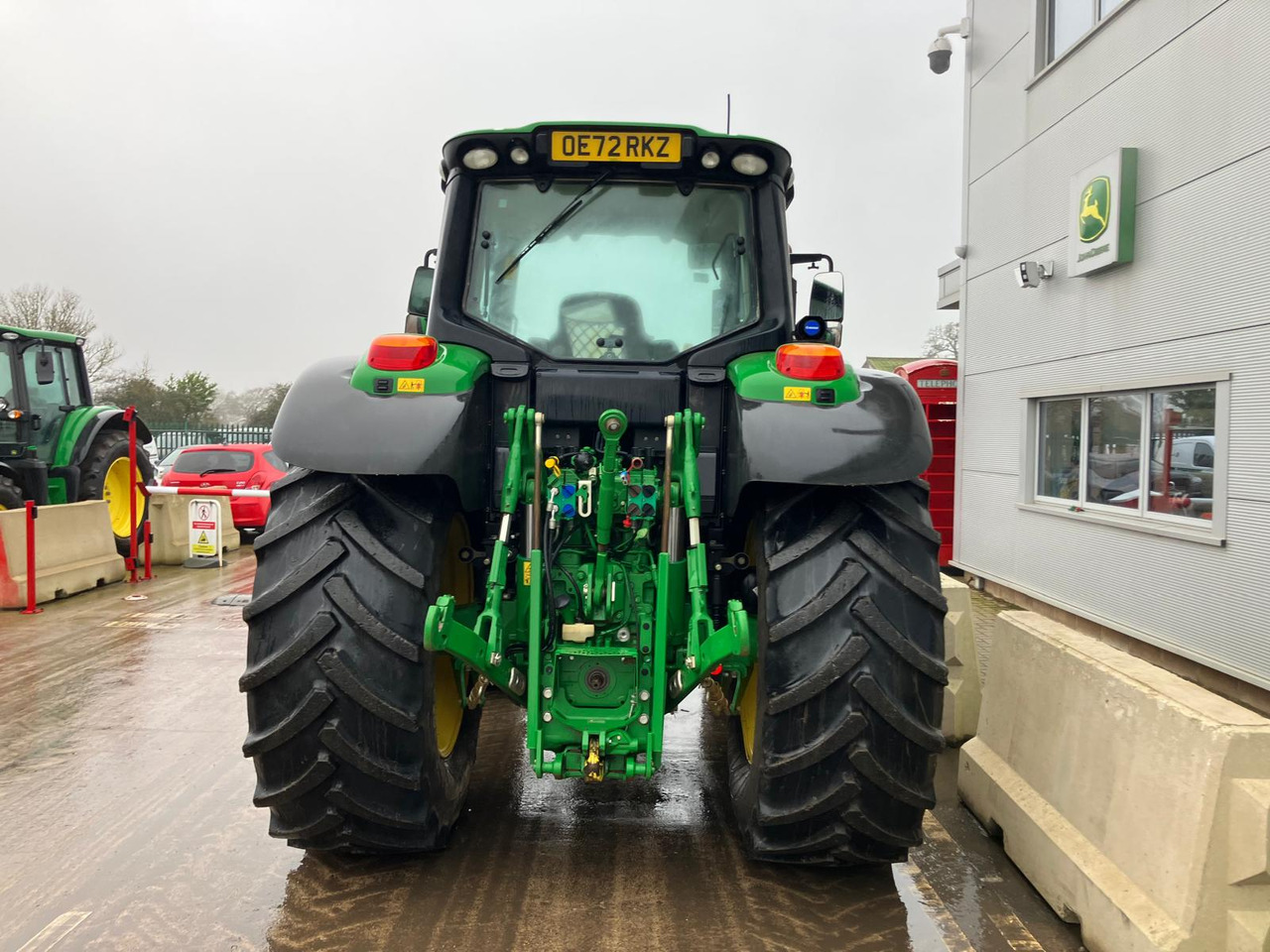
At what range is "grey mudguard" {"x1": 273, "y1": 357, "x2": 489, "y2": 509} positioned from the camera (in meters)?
3.02

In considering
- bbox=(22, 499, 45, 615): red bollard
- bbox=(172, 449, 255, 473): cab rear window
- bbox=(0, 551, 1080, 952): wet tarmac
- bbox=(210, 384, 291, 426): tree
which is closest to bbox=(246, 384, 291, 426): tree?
bbox=(210, 384, 291, 426): tree

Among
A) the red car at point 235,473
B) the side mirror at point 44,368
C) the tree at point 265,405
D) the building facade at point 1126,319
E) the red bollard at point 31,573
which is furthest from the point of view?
the tree at point 265,405

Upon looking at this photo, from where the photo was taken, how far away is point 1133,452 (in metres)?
7.39

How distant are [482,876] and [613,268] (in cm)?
226

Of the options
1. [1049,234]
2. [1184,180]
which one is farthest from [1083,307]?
[1184,180]

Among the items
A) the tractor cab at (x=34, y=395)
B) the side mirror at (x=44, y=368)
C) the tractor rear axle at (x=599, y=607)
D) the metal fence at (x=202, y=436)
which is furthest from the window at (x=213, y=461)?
the metal fence at (x=202, y=436)

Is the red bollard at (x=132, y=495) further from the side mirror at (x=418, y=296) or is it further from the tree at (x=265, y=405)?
the tree at (x=265, y=405)

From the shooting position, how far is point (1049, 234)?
8.75 metres

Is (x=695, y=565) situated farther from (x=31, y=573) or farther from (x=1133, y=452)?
(x=31, y=573)

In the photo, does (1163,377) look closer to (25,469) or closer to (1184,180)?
(1184,180)

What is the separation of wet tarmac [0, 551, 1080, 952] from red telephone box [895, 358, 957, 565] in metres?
7.33

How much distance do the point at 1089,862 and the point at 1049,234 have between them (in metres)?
7.00

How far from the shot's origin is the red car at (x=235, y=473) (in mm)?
13492

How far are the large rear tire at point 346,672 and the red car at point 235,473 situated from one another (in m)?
11.1
